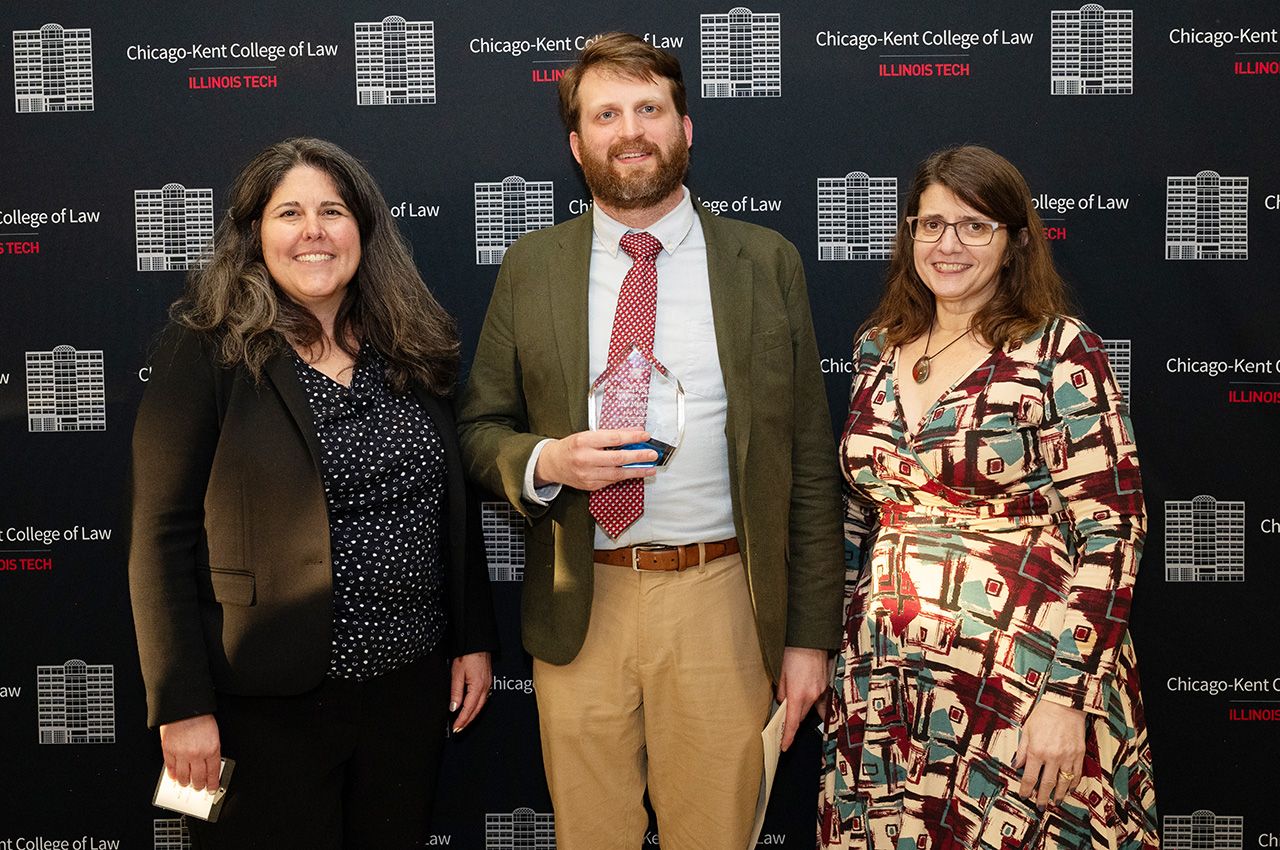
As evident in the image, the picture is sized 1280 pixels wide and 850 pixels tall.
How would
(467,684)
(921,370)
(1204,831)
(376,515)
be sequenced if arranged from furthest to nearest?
(1204,831) < (467,684) < (921,370) < (376,515)

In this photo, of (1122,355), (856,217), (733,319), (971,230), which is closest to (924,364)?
(971,230)

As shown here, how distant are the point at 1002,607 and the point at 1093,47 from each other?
1646 mm

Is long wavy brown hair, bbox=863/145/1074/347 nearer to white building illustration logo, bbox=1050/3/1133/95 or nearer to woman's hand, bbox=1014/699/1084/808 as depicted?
woman's hand, bbox=1014/699/1084/808

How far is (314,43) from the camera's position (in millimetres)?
2664

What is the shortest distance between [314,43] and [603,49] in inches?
38.1

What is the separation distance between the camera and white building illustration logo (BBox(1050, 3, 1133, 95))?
2.64 metres

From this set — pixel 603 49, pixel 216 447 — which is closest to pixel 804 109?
pixel 603 49

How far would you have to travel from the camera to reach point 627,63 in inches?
83.9

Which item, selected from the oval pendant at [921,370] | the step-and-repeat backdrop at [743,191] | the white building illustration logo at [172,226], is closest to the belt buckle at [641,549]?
the oval pendant at [921,370]

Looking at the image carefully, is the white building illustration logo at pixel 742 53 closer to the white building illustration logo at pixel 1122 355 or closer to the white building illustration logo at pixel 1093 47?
the white building illustration logo at pixel 1093 47

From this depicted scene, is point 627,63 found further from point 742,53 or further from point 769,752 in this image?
point 769,752

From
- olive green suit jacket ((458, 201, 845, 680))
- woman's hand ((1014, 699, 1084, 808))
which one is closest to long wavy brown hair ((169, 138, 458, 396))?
olive green suit jacket ((458, 201, 845, 680))

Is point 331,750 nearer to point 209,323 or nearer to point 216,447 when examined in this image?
point 216,447

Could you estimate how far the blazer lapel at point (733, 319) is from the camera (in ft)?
6.70
